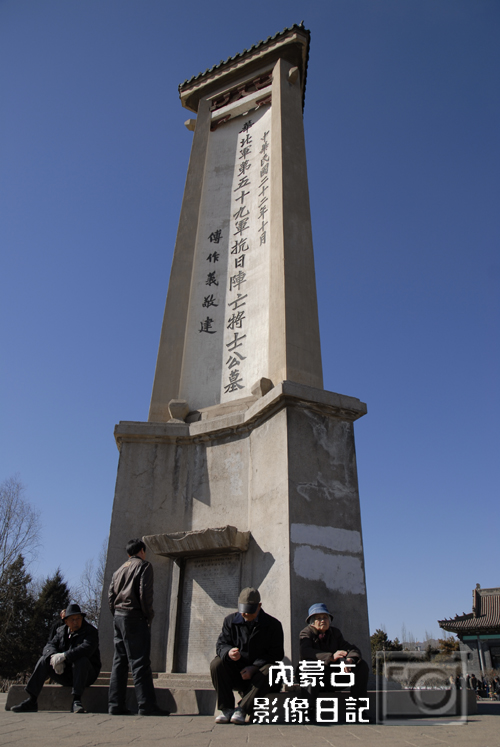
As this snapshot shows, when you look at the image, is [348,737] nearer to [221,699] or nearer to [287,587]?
[221,699]

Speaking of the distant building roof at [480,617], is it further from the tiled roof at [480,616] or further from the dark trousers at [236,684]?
the dark trousers at [236,684]

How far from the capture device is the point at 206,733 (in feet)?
10.2

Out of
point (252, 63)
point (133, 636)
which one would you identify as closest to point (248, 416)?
point (133, 636)

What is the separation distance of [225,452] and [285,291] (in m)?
2.51

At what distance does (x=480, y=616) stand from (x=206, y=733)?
38.8 meters

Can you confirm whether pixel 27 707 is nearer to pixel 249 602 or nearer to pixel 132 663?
pixel 132 663

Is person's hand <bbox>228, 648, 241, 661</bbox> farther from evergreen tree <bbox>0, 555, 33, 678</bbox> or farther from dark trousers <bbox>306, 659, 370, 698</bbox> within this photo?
evergreen tree <bbox>0, 555, 33, 678</bbox>

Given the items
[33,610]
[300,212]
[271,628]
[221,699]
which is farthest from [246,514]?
[33,610]

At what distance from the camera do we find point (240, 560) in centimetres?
600

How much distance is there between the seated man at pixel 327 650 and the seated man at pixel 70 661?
6.14 feet

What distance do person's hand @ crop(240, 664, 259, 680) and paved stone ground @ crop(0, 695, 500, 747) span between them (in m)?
0.38

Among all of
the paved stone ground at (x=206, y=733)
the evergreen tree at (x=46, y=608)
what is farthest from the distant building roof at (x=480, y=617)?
the paved stone ground at (x=206, y=733)

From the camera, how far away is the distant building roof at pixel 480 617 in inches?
1324

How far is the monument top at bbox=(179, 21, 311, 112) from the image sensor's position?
11.1 m
